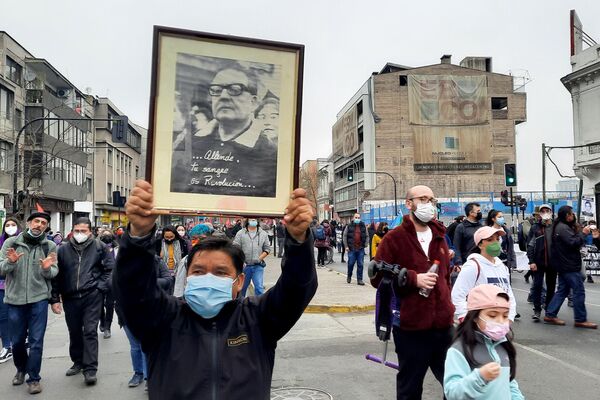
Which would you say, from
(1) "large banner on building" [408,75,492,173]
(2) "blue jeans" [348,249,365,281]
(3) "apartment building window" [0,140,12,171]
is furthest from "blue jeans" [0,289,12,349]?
(1) "large banner on building" [408,75,492,173]

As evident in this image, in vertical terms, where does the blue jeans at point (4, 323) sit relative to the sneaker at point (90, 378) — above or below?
above

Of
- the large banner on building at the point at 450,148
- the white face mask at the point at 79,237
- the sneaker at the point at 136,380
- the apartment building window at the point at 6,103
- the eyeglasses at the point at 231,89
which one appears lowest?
the sneaker at the point at 136,380

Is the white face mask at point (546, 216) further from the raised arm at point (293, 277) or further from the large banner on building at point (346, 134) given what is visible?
the large banner on building at point (346, 134)

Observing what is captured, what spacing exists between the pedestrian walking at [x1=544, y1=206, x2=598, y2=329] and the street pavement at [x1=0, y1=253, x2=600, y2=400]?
35cm

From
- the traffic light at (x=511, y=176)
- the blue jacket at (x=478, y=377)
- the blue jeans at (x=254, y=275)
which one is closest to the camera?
the blue jacket at (x=478, y=377)

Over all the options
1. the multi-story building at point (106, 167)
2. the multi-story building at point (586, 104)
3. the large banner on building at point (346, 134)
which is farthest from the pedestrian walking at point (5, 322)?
the large banner on building at point (346, 134)

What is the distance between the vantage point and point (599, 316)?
9484 millimetres

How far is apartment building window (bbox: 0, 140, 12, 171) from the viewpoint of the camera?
108 feet

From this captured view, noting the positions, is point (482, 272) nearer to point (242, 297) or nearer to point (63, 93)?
point (242, 297)

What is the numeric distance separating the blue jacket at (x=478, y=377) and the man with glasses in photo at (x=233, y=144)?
4.94ft

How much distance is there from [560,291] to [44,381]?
24.9ft

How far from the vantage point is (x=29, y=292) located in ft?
19.6

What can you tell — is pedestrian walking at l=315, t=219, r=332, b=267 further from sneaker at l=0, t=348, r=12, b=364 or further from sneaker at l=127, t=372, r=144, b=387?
sneaker at l=127, t=372, r=144, b=387

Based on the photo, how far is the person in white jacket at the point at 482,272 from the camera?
174 inches
